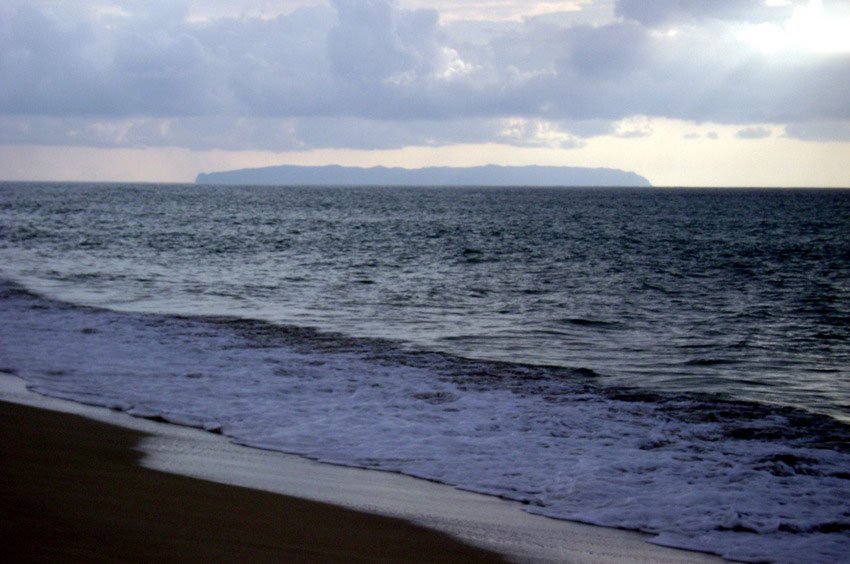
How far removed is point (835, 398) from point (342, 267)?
22455 mm

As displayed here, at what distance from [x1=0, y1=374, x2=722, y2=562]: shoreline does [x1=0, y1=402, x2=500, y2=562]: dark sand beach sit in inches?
2.1

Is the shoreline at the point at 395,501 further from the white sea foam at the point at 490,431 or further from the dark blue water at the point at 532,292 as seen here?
the dark blue water at the point at 532,292

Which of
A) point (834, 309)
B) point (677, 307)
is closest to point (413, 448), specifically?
point (677, 307)

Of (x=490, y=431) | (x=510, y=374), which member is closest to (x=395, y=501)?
(x=490, y=431)

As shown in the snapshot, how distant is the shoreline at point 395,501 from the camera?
5730 millimetres

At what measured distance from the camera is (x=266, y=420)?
9266 mm

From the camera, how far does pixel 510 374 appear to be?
1254 cm

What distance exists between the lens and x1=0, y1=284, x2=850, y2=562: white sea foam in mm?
6664

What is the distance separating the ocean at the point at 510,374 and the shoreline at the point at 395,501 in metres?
0.29

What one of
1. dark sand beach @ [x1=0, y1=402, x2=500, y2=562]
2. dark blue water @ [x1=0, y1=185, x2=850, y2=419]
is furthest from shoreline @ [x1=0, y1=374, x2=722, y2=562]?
dark blue water @ [x1=0, y1=185, x2=850, y2=419]

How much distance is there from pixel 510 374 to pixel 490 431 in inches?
140

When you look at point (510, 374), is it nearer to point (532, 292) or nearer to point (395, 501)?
point (395, 501)

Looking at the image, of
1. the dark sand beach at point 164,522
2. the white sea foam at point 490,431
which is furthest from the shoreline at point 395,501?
the white sea foam at point 490,431

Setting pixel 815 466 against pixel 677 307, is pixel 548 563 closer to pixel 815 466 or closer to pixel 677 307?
pixel 815 466
